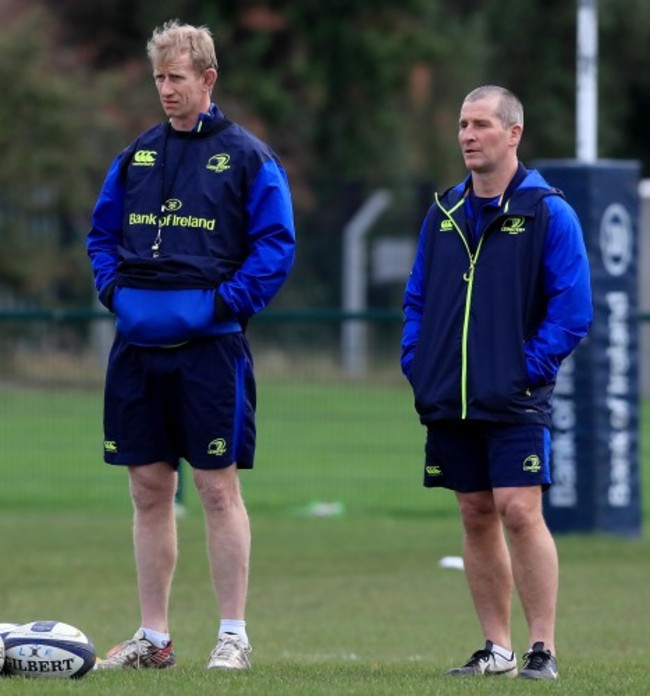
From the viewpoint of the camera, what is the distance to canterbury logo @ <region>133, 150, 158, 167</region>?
7.62 m

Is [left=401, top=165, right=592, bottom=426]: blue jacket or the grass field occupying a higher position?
[left=401, top=165, right=592, bottom=426]: blue jacket

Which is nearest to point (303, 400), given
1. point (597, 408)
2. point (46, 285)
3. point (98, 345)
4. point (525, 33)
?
point (98, 345)

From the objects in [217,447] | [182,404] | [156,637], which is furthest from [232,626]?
[182,404]

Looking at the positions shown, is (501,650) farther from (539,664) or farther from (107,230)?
(107,230)

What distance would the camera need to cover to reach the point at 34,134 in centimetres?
3612

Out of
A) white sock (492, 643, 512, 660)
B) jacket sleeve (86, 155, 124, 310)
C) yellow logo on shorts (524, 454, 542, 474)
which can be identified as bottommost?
white sock (492, 643, 512, 660)

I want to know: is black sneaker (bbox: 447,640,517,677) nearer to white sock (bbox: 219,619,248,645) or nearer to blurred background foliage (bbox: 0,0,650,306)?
white sock (bbox: 219,619,248,645)

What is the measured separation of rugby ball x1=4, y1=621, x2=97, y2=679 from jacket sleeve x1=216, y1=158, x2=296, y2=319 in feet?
4.45

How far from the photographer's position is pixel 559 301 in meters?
7.43

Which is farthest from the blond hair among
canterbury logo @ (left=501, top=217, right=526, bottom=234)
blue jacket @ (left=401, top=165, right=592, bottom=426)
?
canterbury logo @ (left=501, top=217, right=526, bottom=234)

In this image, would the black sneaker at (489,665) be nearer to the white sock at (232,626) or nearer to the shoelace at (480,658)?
the shoelace at (480,658)

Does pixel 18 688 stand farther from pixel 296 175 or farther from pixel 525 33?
pixel 525 33

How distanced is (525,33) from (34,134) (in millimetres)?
21789

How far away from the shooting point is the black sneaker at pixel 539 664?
7328 millimetres
